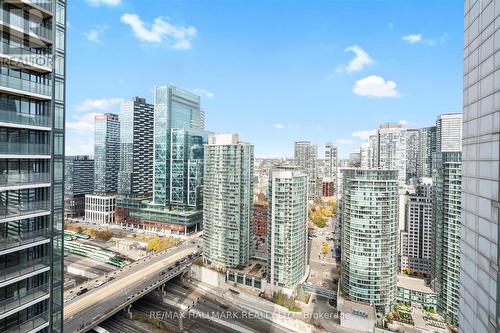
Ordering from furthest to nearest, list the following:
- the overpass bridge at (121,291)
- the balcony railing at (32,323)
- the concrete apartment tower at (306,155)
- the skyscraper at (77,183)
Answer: the concrete apartment tower at (306,155), the skyscraper at (77,183), the overpass bridge at (121,291), the balcony railing at (32,323)

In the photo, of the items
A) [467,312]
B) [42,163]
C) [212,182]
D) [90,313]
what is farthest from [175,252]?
[467,312]

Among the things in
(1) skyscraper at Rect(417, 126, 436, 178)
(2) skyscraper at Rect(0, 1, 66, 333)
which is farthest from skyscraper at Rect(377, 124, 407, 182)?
(2) skyscraper at Rect(0, 1, 66, 333)

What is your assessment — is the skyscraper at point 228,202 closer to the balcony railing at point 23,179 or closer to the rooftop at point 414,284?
the rooftop at point 414,284

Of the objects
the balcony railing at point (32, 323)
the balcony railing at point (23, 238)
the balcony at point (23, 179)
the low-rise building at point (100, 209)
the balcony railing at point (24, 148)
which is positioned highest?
the balcony railing at point (24, 148)

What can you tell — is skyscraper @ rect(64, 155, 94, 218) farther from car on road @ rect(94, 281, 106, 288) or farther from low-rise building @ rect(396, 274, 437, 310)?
low-rise building @ rect(396, 274, 437, 310)

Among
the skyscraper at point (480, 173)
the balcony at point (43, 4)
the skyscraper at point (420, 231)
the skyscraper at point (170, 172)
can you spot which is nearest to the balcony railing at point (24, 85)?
the balcony at point (43, 4)

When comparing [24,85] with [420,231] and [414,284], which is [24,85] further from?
[420,231]

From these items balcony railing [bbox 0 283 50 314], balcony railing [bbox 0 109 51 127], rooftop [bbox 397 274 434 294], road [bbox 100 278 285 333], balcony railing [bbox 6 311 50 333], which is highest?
balcony railing [bbox 0 109 51 127]
